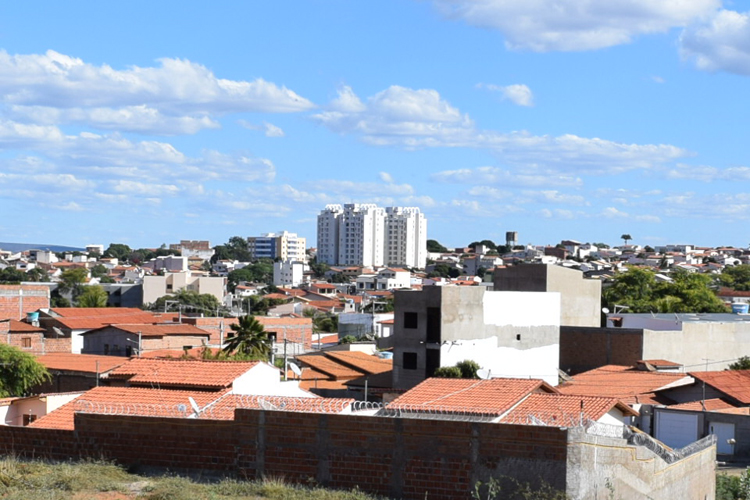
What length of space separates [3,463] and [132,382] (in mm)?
6787

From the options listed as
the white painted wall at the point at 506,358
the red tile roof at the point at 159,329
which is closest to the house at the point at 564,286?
the white painted wall at the point at 506,358

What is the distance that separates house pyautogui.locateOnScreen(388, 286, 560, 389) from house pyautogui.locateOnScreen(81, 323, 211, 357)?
15031mm

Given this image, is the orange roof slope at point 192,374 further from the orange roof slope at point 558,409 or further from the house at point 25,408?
the orange roof slope at point 558,409

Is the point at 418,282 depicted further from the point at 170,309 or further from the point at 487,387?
the point at 487,387

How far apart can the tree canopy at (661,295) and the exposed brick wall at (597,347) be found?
2410cm

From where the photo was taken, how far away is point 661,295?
3219 inches

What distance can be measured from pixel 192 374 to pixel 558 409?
833 centimetres

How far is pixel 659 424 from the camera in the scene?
100 feet

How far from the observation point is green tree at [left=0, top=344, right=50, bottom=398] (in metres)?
34.3

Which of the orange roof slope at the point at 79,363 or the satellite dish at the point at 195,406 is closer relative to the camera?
the satellite dish at the point at 195,406

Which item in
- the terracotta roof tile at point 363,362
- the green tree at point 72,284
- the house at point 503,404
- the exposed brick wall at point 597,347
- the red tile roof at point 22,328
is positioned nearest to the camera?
the house at point 503,404

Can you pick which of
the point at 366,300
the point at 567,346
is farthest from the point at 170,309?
the point at 567,346

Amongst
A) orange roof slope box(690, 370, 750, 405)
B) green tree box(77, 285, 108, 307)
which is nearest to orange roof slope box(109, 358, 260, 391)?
orange roof slope box(690, 370, 750, 405)

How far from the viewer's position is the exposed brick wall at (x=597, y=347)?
4791cm
